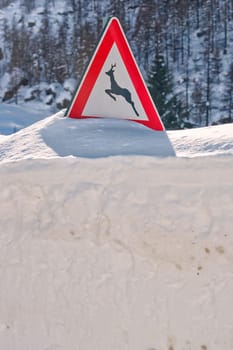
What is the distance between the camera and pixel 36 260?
226 cm

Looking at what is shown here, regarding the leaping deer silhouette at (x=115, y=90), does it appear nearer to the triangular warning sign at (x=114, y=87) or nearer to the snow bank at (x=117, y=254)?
the triangular warning sign at (x=114, y=87)

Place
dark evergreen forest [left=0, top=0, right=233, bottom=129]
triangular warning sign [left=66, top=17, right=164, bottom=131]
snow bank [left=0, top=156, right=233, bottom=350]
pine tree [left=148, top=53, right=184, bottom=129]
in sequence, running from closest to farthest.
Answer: snow bank [left=0, top=156, right=233, bottom=350] → triangular warning sign [left=66, top=17, right=164, bottom=131] → pine tree [left=148, top=53, right=184, bottom=129] → dark evergreen forest [left=0, top=0, right=233, bottom=129]

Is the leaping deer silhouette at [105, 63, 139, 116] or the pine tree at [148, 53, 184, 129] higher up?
the leaping deer silhouette at [105, 63, 139, 116]

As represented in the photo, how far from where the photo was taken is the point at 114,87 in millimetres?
2617

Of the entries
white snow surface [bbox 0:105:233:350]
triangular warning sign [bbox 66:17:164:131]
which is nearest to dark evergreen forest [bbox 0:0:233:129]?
triangular warning sign [bbox 66:17:164:131]

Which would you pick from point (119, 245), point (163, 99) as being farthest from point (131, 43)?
point (119, 245)

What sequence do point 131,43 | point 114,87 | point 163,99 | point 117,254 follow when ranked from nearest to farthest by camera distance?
point 117,254 → point 114,87 → point 163,99 → point 131,43

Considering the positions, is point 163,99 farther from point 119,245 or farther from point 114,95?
point 119,245

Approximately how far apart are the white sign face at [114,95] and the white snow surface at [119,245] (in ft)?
1.12

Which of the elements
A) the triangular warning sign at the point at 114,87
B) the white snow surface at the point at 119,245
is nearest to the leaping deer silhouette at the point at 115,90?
the triangular warning sign at the point at 114,87

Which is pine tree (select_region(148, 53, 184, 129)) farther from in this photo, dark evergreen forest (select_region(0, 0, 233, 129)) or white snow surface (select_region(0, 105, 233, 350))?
white snow surface (select_region(0, 105, 233, 350))

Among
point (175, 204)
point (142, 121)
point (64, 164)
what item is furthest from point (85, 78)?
point (175, 204)

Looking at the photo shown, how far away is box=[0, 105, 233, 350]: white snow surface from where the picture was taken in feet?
6.45

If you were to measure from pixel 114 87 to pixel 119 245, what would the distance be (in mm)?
1002
